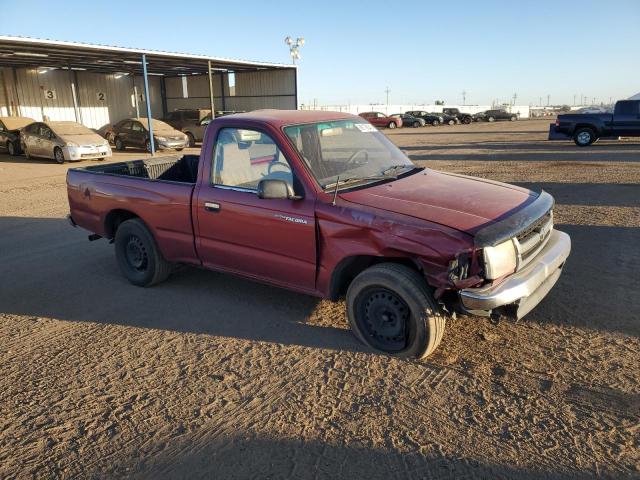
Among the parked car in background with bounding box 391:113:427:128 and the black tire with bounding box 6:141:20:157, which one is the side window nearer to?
the black tire with bounding box 6:141:20:157

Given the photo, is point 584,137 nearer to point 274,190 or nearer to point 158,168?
point 158,168

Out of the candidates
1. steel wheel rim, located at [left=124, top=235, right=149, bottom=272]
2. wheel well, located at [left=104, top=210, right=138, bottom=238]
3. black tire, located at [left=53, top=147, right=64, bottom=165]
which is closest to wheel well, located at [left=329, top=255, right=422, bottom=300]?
steel wheel rim, located at [left=124, top=235, right=149, bottom=272]

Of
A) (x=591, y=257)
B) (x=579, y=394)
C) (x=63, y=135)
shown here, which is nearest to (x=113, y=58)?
(x=63, y=135)

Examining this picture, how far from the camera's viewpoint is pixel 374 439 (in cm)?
283

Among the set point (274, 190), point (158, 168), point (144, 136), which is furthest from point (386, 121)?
point (274, 190)

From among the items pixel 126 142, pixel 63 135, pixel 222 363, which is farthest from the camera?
pixel 126 142

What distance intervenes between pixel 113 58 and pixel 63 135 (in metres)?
7.77

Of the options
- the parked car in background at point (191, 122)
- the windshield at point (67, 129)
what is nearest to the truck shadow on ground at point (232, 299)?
the windshield at point (67, 129)

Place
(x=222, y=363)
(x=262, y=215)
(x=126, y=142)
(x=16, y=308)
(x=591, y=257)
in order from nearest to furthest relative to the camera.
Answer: (x=222, y=363)
(x=262, y=215)
(x=16, y=308)
(x=591, y=257)
(x=126, y=142)

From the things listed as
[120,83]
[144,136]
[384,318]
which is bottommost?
[384,318]

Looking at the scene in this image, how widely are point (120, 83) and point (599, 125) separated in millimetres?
28438

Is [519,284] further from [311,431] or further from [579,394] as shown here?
[311,431]

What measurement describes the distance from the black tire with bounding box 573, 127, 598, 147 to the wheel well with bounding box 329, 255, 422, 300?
62.8ft

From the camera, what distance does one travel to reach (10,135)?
2042cm
